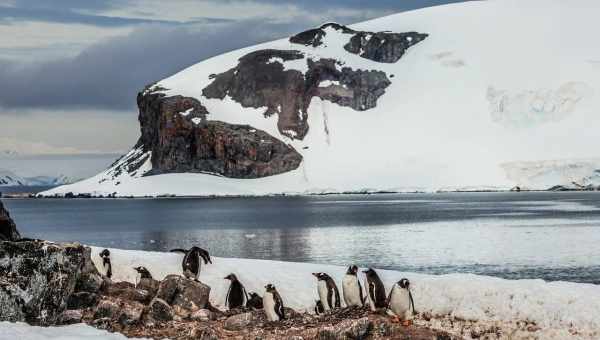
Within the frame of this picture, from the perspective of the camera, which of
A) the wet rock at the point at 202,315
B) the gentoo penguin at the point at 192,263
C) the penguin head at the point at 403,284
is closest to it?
the penguin head at the point at 403,284

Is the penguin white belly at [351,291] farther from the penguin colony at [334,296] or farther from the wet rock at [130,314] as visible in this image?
the wet rock at [130,314]

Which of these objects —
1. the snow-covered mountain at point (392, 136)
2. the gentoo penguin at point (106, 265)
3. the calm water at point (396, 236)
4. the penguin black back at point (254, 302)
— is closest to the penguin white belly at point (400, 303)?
the penguin black back at point (254, 302)

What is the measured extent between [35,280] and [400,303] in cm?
872

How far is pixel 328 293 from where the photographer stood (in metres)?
21.6

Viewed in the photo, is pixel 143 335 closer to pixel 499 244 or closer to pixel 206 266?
pixel 206 266

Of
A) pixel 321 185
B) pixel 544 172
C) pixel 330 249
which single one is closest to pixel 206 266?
pixel 330 249

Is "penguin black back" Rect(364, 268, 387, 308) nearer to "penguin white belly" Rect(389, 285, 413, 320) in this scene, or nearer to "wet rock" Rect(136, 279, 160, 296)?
"penguin white belly" Rect(389, 285, 413, 320)

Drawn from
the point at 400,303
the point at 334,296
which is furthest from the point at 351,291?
the point at 400,303

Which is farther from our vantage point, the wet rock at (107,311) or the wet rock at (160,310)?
the wet rock at (160,310)

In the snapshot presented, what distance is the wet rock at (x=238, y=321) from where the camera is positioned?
20094 mm

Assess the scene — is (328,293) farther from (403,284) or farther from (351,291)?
(403,284)

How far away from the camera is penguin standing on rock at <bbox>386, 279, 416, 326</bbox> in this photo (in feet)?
65.9

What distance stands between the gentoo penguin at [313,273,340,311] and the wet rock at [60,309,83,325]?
599 centimetres

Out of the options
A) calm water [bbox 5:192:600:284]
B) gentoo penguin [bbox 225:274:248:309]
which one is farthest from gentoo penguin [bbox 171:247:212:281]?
calm water [bbox 5:192:600:284]
